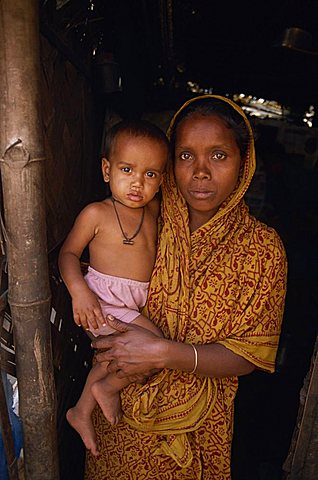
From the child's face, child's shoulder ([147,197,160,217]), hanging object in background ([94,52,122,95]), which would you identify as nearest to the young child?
the child's face

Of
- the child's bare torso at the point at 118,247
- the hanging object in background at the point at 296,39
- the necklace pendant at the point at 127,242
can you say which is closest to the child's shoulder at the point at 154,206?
the child's bare torso at the point at 118,247

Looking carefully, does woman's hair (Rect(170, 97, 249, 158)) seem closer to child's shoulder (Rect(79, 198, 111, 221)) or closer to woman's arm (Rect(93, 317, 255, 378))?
child's shoulder (Rect(79, 198, 111, 221))

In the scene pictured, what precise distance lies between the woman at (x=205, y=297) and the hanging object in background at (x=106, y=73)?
0.74 meters

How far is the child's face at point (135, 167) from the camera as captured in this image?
1788mm

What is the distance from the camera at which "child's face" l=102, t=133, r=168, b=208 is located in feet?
5.87

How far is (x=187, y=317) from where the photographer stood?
1792 mm

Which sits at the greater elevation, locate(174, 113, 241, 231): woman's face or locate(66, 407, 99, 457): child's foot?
locate(174, 113, 241, 231): woman's face

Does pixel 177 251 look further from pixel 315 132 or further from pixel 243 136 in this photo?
pixel 315 132

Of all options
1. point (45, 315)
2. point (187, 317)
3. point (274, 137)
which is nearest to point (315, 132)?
point (274, 137)

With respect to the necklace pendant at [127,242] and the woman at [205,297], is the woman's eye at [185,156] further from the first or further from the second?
the necklace pendant at [127,242]

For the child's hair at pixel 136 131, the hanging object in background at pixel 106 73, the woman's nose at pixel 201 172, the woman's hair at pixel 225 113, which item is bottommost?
the woman's nose at pixel 201 172

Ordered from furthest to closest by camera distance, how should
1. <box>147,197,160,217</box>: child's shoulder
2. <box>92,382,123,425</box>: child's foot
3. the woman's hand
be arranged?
<box>147,197,160,217</box>: child's shoulder
<box>92,382,123,425</box>: child's foot
the woman's hand

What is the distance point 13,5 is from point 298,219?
3279 mm

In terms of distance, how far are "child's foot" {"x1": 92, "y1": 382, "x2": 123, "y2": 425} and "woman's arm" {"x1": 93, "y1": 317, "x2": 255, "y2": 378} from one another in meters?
0.12
